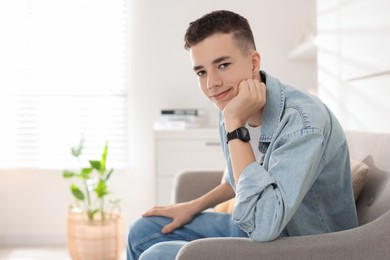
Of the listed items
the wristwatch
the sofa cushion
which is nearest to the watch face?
the wristwatch

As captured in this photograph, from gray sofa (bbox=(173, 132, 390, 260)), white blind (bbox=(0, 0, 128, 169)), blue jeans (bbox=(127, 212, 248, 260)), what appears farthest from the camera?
white blind (bbox=(0, 0, 128, 169))

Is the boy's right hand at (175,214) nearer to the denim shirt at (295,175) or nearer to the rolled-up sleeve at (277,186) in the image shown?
the denim shirt at (295,175)

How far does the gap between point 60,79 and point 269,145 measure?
297 cm

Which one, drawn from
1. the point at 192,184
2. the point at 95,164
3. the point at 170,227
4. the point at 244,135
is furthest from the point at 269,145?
the point at 95,164

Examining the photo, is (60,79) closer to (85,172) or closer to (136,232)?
(85,172)

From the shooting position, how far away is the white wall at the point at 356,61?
74.3 inches

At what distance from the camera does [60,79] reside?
4.11 m

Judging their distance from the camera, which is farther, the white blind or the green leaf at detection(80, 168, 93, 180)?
the white blind

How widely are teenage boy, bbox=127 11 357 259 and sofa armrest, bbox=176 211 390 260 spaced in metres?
0.04

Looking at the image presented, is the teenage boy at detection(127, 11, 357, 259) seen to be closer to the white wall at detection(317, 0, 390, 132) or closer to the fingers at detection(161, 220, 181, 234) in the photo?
the fingers at detection(161, 220, 181, 234)

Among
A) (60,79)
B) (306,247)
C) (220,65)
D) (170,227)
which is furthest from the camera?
(60,79)

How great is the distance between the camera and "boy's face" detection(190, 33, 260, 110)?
146 cm

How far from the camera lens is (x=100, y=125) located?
4148 millimetres

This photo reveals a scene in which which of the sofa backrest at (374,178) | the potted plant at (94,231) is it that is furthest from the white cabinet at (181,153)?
the sofa backrest at (374,178)
